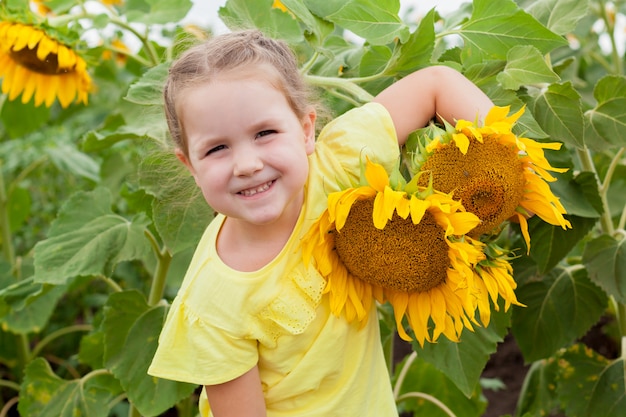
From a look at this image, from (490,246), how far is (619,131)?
1.60 feet

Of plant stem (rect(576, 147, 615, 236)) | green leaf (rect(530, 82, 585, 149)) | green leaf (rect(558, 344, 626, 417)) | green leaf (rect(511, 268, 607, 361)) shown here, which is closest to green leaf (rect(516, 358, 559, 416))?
green leaf (rect(558, 344, 626, 417))

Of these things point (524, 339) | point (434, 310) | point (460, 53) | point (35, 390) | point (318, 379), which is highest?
point (460, 53)

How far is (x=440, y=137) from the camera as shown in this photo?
37.5 inches

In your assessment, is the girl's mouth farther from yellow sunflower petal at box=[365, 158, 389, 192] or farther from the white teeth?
yellow sunflower petal at box=[365, 158, 389, 192]

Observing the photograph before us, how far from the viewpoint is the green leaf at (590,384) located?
1.56 m

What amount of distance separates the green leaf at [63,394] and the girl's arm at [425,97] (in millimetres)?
914

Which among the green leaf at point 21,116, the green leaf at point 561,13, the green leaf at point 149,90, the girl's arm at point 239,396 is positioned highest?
the green leaf at point 561,13

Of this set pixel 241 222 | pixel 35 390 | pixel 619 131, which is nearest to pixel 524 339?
pixel 619 131

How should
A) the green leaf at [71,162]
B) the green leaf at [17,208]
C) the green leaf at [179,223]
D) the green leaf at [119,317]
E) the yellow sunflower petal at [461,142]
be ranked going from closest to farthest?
1. the yellow sunflower petal at [461,142]
2. the green leaf at [179,223]
3. the green leaf at [119,317]
4. the green leaf at [71,162]
5. the green leaf at [17,208]

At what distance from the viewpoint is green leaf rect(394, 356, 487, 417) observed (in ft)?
5.74

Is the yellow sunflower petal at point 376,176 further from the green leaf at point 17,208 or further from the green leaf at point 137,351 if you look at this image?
the green leaf at point 17,208

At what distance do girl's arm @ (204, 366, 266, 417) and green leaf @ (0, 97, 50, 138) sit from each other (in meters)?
1.43

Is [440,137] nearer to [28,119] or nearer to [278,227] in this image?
[278,227]

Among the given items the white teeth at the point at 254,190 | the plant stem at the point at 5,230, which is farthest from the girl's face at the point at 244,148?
the plant stem at the point at 5,230
